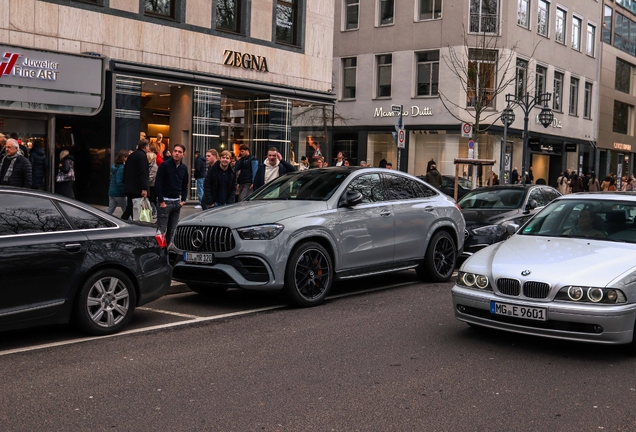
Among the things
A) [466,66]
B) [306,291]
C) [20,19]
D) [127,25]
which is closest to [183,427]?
[306,291]

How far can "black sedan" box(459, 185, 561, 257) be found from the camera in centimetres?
1309

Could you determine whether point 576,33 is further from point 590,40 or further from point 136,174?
point 136,174

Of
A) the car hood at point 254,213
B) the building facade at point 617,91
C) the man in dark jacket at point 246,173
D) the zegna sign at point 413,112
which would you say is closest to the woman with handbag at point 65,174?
the man in dark jacket at point 246,173

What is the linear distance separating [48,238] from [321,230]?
3.28m

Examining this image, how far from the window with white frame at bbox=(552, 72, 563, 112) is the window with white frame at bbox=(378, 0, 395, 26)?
1137 cm

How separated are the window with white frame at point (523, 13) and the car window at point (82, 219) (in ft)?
123

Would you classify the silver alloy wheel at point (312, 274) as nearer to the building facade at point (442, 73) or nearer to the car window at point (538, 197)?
the car window at point (538, 197)

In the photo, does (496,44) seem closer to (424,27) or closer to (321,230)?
(424,27)

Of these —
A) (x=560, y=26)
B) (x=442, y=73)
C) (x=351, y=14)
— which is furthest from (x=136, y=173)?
(x=560, y=26)

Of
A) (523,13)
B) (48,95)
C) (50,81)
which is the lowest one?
(48,95)

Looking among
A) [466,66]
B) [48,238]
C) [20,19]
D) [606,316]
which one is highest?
[466,66]

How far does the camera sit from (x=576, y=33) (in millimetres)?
49156

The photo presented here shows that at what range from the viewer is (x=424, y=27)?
135 feet

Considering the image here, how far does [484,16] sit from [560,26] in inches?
354
